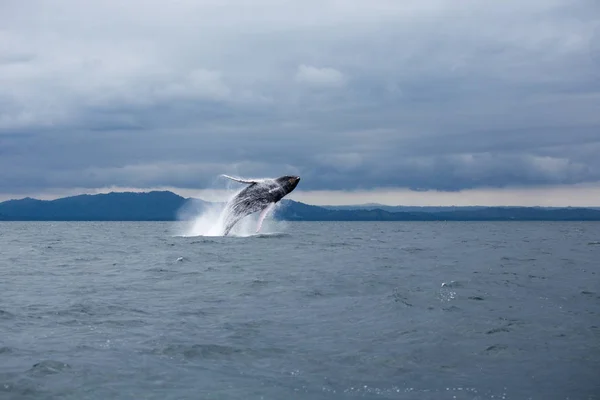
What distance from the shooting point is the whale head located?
38.1m

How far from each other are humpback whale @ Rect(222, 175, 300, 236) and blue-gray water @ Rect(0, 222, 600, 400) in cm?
1342

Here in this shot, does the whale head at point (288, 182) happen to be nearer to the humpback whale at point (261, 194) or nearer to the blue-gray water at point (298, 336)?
the humpback whale at point (261, 194)

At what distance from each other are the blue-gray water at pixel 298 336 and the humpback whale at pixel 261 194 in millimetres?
13424

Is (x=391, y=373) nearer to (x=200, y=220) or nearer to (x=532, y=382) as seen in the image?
(x=532, y=382)

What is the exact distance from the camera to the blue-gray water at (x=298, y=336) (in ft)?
33.4

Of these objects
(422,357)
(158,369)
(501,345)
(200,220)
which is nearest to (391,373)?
(422,357)

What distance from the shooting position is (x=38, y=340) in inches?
508

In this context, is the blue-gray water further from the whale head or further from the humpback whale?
the humpback whale

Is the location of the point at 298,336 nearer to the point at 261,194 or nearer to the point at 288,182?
the point at 288,182

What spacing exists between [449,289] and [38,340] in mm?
13531

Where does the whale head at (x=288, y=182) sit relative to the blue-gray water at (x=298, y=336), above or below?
above

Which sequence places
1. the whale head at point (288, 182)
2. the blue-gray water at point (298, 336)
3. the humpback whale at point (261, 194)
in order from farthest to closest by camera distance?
1. the humpback whale at point (261, 194)
2. the whale head at point (288, 182)
3. the blue-gray water at point (298, 336)

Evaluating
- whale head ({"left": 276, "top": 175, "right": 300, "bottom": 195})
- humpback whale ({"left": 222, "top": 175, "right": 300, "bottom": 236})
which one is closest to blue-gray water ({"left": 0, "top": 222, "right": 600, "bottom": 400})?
whale head ({"left": 276, "top": 175, "right": 300, "bottom": 195})

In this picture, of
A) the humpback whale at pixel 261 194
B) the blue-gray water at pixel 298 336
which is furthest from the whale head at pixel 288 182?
the blue-gray water at pixel 298 336
